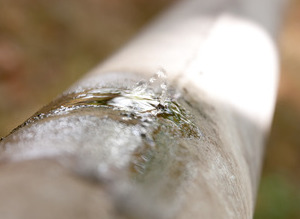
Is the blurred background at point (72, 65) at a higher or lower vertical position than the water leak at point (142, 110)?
higher

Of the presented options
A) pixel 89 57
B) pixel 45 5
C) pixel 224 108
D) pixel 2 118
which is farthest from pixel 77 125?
pixel 45 5

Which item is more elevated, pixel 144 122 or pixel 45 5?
pixel 45 5

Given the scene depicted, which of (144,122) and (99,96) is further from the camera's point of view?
(99,96)

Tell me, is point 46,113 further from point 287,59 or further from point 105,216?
point 287,59

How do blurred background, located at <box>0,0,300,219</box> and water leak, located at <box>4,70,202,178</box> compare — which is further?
blurred background, located at <box>0,0,300,219</box>

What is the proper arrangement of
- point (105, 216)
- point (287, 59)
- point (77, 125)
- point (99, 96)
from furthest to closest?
point (287, 59)
point (99, 96)
point (77, 125)
point (105, 216)

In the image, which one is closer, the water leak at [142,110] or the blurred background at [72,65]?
the water leak at [142,110]

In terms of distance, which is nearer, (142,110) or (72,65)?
(142,110)

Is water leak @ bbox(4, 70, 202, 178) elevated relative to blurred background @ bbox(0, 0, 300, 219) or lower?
lower
